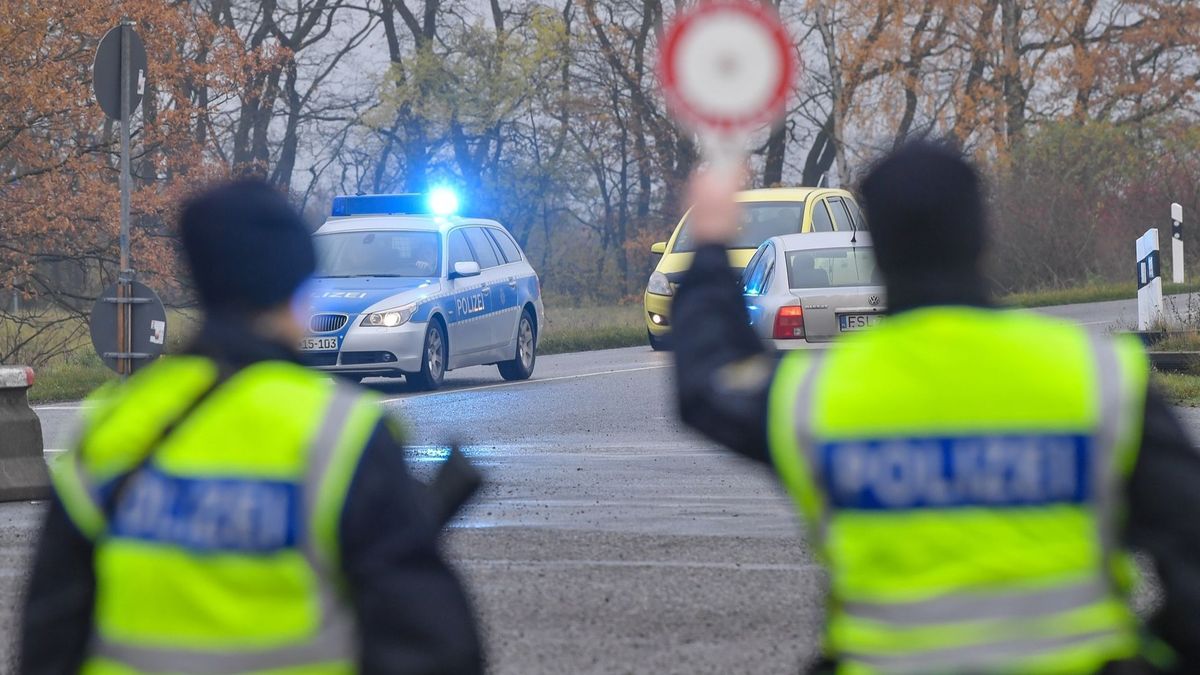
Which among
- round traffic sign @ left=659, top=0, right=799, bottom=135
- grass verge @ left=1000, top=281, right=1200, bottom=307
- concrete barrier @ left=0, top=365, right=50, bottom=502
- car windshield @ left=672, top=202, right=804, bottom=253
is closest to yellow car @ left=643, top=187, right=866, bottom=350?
car windshield @ left=672, top=202, right=804, bottom=253

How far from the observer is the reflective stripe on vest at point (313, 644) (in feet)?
8.43

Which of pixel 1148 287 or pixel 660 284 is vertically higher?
pixel 660 284

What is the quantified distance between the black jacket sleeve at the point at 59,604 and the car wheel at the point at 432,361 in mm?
14642

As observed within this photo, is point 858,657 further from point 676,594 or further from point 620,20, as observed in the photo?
point 620,20

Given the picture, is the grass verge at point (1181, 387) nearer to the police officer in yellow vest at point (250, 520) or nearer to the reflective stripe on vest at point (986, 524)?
the reflective stripe on vest at point (986, 524)

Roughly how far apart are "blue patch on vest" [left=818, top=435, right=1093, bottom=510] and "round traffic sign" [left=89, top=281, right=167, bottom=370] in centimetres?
1125

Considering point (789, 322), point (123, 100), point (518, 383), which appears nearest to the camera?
point (123, 100)

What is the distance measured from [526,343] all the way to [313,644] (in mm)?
17212

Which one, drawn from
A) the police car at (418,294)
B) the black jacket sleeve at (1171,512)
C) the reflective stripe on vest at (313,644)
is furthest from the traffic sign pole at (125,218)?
the black jacket sleeve at (1171,512)

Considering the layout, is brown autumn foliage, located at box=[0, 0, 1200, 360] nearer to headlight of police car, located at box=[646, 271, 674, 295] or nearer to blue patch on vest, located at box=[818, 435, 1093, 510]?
headlight of police car, located at box=[646, 271, 674, 295]

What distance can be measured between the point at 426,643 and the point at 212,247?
63 centimetres

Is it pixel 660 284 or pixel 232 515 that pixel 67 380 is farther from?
pixel 232 515

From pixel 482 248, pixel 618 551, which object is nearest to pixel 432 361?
pixel 482 248

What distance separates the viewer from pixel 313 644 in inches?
103
